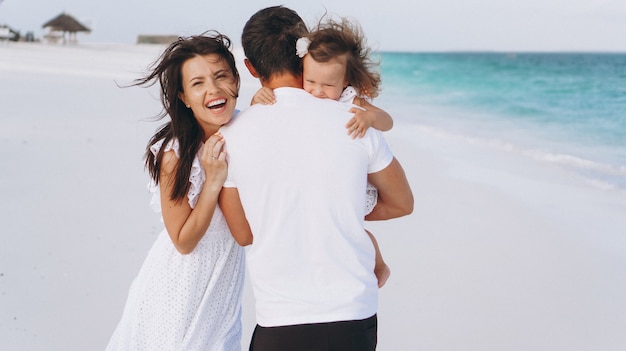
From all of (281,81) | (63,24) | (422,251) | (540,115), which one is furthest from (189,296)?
(63,24)

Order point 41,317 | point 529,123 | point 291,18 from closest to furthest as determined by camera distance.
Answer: point 291,18
point 41,317
point 529,123

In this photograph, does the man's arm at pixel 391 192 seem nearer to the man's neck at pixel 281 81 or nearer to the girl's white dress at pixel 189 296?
the man's neck at pixel 281 81

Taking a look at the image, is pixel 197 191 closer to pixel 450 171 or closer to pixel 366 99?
pixel 366 99

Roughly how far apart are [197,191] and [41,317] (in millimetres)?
2092

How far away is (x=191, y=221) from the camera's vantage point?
6.75ft

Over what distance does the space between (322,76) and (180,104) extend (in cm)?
45

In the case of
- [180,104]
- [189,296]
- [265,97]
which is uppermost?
[265,97]

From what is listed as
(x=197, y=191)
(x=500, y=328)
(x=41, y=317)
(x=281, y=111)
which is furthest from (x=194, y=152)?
(x=500, y=328)

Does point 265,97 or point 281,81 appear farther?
point 281,81

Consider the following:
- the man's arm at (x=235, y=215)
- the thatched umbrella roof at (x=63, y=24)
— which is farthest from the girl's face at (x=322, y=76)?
the thatched umbrella roof at (x=63, y=24)

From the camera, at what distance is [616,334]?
13.2 ft

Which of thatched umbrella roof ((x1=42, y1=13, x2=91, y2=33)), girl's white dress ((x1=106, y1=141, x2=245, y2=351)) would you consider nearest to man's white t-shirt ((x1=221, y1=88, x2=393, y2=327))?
girl's white dress ((x1=106, y1=141, x2=245, y2=351))

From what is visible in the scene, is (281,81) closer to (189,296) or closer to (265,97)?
(265,97)

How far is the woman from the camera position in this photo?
2.05 meters
